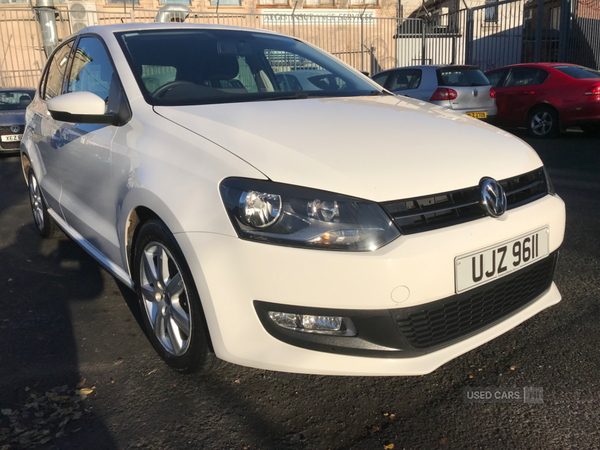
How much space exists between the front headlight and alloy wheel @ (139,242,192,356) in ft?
1.53

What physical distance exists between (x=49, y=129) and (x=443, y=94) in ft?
24.0

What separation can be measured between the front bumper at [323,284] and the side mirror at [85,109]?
35.9 inches

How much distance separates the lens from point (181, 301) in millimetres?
2314

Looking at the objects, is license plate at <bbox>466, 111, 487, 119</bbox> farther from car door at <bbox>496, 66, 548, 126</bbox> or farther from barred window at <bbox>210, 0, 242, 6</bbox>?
barred window at <bbox>210, 0, 242, 6</bbox>

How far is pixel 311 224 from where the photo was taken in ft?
6.13

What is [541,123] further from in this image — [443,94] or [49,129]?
[49,129]

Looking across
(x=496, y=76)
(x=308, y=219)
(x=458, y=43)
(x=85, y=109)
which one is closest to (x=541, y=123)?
(x=496, y=76)

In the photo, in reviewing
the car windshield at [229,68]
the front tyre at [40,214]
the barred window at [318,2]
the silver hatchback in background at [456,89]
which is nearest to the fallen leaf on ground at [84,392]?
the car windshield at [229,68]

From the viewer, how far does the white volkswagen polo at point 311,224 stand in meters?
1.87

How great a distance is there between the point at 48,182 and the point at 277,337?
8.35 feet

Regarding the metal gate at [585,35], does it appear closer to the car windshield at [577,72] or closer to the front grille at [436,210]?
the car windshield at [577,72]

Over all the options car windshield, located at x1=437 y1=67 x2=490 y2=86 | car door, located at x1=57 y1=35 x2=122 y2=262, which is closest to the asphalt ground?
car door, located at x1=57 y1=35 x2=122 y2=262

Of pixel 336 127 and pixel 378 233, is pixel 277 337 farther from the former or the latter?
pixel 336 127

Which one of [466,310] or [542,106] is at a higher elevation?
[466,310]
